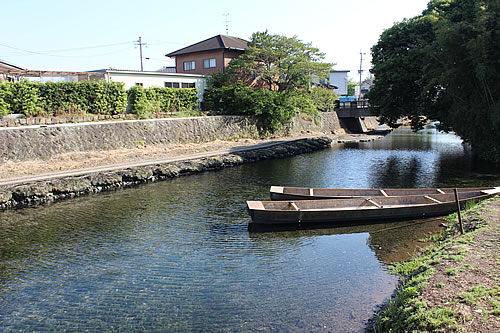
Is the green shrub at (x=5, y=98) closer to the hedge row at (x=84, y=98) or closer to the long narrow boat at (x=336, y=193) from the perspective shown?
the hedge row at (x=84, y=98)

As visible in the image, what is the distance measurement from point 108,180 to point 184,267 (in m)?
11.9

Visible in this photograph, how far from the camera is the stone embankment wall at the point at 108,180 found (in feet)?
59.0

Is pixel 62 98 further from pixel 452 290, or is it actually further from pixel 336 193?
pixel 452 290

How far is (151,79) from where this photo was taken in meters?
34.5

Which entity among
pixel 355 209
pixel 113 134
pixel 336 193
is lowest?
pixel 355 209

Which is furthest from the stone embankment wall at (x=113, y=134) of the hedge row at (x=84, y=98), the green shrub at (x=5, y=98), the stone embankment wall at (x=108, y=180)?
the stone embankment wall at (x=108, y=180)

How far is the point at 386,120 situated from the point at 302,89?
34.4 feet

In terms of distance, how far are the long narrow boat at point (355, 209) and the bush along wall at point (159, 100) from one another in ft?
64.3

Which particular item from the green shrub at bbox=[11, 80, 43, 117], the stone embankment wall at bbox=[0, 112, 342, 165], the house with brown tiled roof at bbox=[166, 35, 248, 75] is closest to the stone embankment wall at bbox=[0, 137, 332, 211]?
the stone embankment wall at bbox=[0, 112, 342, 165]

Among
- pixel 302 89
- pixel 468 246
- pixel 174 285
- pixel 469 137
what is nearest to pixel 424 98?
pixel 469 137

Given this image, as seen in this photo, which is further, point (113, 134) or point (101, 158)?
point (113, 134)

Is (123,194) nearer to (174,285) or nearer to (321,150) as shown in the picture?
(174,285)

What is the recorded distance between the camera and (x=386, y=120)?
34031 millimetres

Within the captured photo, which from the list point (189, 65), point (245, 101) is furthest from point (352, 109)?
point (189, 65)
